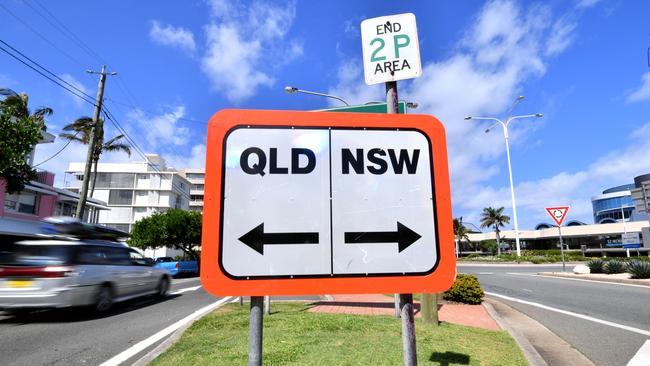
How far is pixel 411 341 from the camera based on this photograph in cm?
167

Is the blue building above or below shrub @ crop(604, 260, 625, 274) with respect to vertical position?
above

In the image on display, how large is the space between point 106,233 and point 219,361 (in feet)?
25.4

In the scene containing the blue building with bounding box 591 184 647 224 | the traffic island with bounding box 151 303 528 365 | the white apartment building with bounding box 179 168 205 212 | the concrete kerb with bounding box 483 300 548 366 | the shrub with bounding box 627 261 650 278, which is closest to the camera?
the traffic island with bounding box 151 303 528 365

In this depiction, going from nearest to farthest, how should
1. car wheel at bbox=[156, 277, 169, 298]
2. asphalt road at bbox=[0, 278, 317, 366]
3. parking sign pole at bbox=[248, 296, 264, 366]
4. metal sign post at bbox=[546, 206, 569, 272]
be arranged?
parking sign pole at bbox=[248, 296, 264, 366], asphalt road at bbox=[0, 278, 317, 366], car wheel at bbox=[156, 277, 169, 298], metal sign post at bbox=[546, 206, 569, 272]

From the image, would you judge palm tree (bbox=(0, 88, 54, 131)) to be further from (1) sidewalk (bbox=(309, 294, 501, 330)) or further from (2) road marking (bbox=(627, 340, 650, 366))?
(2) road marking (bbox=(627, 340, 650, 366))

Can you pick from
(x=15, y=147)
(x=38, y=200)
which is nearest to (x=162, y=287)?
(x=15, y=147)

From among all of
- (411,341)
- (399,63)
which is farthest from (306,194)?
(399,63)

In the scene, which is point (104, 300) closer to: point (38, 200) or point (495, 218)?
point (38, 200)

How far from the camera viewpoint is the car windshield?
7836 millimetres

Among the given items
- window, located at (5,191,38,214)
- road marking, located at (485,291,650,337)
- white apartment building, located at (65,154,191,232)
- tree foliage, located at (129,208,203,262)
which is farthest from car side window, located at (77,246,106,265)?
white apartment building, located at (65,154,191,232)

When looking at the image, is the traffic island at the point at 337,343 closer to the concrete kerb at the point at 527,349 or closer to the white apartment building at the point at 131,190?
the concrete kerb at the point at 527,349

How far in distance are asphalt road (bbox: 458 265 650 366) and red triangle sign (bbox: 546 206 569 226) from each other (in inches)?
257

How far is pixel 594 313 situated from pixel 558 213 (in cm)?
1291

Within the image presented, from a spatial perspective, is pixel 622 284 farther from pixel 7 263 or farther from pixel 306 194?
pixel 7 263
